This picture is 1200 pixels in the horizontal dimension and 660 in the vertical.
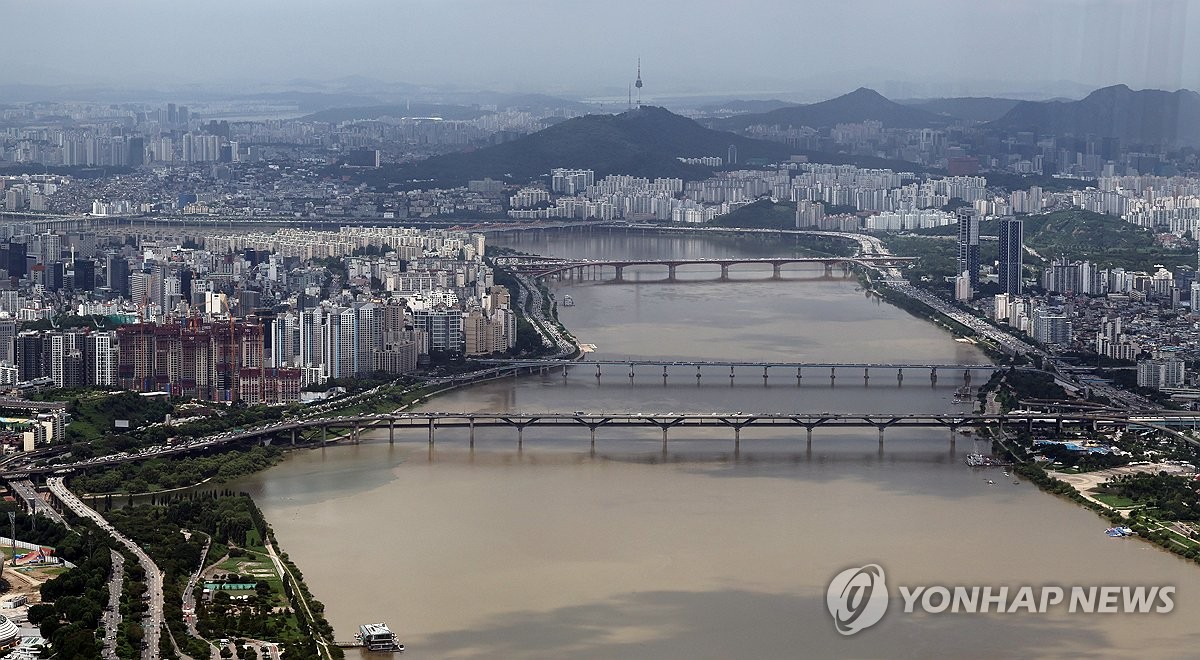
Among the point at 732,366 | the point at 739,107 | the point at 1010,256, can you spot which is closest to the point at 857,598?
the point at 732,366

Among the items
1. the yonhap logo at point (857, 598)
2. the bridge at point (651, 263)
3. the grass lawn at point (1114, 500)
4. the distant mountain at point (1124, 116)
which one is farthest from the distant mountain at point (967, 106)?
the yonhap logo at point (857, 598)

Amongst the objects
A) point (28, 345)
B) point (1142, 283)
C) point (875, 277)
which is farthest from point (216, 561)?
point (875, 277)

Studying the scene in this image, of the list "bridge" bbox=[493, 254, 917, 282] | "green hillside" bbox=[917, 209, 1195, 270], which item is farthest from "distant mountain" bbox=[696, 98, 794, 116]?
"bridge" bbox=[493, 254, 917, 282]

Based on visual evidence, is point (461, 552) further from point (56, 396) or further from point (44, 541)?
point (56, 396)

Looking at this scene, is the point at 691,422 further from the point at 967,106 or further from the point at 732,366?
the point at 967,106

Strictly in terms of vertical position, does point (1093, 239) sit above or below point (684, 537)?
above

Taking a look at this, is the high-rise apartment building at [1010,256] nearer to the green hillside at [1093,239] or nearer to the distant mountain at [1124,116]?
the green hillside at [1093,239]
